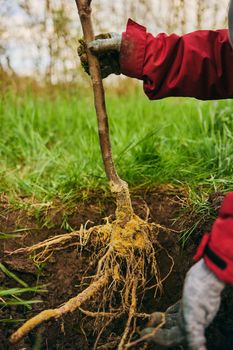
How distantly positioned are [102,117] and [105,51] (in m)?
0.22

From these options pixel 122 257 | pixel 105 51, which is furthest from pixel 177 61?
pixel 122 257

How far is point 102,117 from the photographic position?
1.65m

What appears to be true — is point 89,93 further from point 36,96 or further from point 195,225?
point 195,225

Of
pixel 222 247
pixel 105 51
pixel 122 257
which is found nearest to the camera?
pixel 222 247

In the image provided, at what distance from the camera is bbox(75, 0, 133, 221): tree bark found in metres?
1.58

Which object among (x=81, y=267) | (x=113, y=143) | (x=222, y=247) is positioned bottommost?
(x=81, y=267)

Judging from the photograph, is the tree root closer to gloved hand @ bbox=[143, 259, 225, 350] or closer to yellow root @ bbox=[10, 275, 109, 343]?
yellow root @ bbox=[10, 275, 109, 343]

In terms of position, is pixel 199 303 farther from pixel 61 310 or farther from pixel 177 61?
pixel 177 61

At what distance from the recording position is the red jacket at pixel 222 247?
1.16m

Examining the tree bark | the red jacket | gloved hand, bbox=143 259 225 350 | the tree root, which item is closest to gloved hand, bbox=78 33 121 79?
the tree bark

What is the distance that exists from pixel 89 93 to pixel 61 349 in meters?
2.31

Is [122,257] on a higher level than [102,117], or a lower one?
lower

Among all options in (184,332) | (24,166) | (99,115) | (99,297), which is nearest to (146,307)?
(99,297)

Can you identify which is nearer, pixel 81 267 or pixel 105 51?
pixel 105 51
